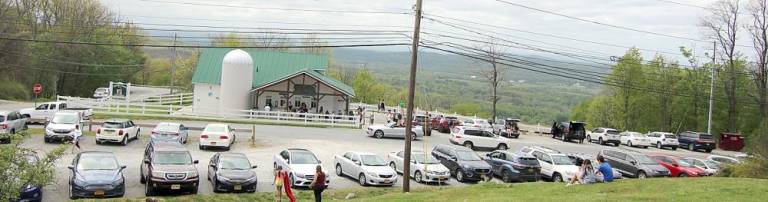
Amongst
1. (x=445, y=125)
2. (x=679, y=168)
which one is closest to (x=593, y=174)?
(x=679, y=168)

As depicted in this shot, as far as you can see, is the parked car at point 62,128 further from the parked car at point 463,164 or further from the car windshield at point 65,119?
the parked car at point 463,164

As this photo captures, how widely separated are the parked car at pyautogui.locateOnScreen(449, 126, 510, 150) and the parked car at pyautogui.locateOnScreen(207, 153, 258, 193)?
1961 centimetres

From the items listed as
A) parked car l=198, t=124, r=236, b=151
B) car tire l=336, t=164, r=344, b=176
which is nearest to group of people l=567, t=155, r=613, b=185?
car tire l=336, t=164, r=344, b=176

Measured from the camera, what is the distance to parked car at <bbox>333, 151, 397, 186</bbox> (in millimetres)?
24078

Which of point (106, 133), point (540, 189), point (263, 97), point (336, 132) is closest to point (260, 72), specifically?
point (263, 97)

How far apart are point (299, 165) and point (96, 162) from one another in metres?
6.74

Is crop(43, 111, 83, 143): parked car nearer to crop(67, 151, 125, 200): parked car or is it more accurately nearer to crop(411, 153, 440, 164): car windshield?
crop(67, 151, 125, 200): parked car

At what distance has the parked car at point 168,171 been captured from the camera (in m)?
19.9

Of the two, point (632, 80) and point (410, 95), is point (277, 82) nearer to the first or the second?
point (410, 95)

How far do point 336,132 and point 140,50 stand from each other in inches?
2256

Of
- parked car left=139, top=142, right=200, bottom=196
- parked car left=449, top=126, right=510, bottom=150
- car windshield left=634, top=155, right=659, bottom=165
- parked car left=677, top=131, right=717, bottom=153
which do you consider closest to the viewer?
parked car left=139, top=142, right=200, bottom=196

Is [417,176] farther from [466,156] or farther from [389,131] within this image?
[389,131]

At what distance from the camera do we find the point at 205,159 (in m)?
29.1

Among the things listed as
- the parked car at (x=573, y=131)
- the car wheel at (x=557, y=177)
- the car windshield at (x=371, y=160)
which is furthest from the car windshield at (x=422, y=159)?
the parked car at (x=573, y=131)
